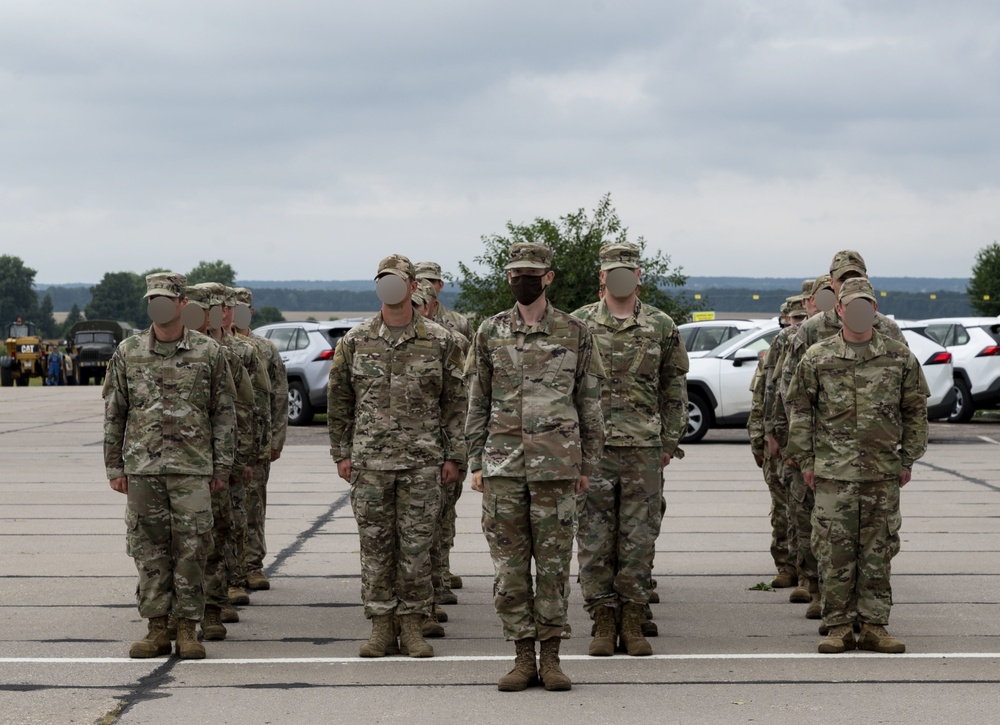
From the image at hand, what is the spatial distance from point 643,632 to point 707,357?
12.4 metres

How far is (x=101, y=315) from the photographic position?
493 feet

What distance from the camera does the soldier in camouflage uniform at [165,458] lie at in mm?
7395

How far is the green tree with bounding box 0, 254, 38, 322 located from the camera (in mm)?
180625

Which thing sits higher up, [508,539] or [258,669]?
[508,539]

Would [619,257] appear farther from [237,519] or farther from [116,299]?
[116,299]

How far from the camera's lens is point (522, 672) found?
6695 mm

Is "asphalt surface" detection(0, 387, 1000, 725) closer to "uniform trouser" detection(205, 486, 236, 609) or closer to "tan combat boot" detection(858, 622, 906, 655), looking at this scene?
"tan combat boot" detection(858, 622, 906, 655)

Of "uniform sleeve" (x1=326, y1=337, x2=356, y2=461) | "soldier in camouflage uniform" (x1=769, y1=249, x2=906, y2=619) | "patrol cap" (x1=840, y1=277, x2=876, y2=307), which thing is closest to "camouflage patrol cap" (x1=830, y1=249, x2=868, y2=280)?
"soldier in camouflage uniform" (x1=769, y1=249, x2=906, y2=619)

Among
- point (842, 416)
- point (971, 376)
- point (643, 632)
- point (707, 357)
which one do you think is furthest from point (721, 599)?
point (971, 376)

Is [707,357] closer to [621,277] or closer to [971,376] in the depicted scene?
[971,376]

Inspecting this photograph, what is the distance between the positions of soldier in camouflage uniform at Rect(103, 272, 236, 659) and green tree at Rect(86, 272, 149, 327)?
148548 mm

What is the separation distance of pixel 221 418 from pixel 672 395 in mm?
2470

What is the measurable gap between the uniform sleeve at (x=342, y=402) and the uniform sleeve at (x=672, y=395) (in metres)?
1.71

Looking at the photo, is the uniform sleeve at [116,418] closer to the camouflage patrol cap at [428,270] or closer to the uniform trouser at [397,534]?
the uniform trouser at [397,534]
